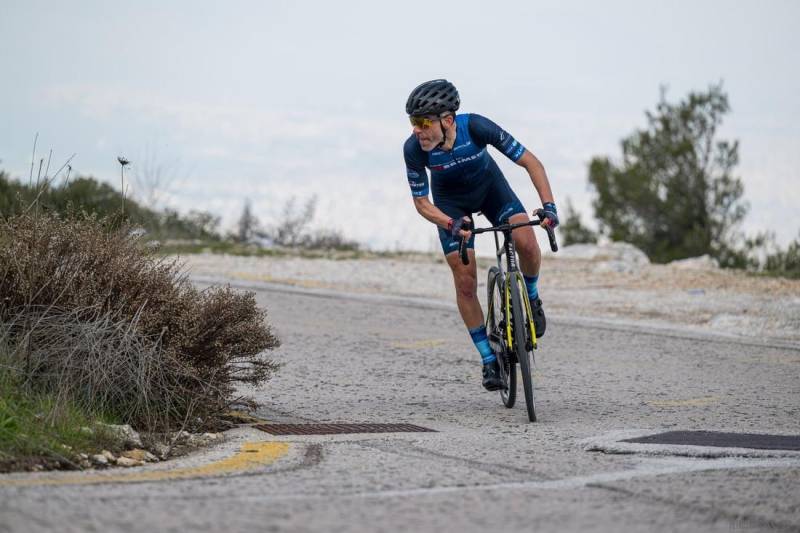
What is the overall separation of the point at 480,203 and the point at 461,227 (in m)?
0.75

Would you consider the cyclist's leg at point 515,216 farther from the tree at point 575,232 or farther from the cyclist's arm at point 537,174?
the tree at point 575,232

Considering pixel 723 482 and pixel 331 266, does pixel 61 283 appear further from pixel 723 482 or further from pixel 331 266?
pixel 331 266

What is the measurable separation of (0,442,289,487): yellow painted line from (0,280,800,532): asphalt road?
0.07 meters

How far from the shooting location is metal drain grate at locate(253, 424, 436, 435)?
7281mm

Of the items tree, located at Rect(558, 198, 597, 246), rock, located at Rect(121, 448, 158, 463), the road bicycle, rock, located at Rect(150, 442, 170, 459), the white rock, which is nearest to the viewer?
rock, located at Rect(121, 448, 158, 463)

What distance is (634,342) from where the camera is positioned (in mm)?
12727

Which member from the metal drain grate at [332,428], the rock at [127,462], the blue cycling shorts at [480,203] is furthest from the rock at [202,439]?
the blue cycling shorts at [480,203]

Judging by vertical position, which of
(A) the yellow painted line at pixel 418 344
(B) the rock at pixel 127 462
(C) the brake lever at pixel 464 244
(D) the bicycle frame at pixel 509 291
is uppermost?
(C) the brake lever at pixel 464 244

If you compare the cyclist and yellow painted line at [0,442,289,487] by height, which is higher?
the cyclist

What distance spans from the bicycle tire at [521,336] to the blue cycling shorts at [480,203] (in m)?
0.65

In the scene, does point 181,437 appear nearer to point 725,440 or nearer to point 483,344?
point 483,344

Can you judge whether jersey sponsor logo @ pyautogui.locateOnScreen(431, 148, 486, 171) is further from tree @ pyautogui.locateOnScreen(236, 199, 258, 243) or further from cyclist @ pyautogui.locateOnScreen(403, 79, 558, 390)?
tree @ pyautogui.locateOnScreen(236, 199, 258, 243)

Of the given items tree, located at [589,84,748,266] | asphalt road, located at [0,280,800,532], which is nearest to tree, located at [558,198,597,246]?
tree, located at [589,84,748,266]

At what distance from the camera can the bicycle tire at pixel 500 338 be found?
8.52 meters
